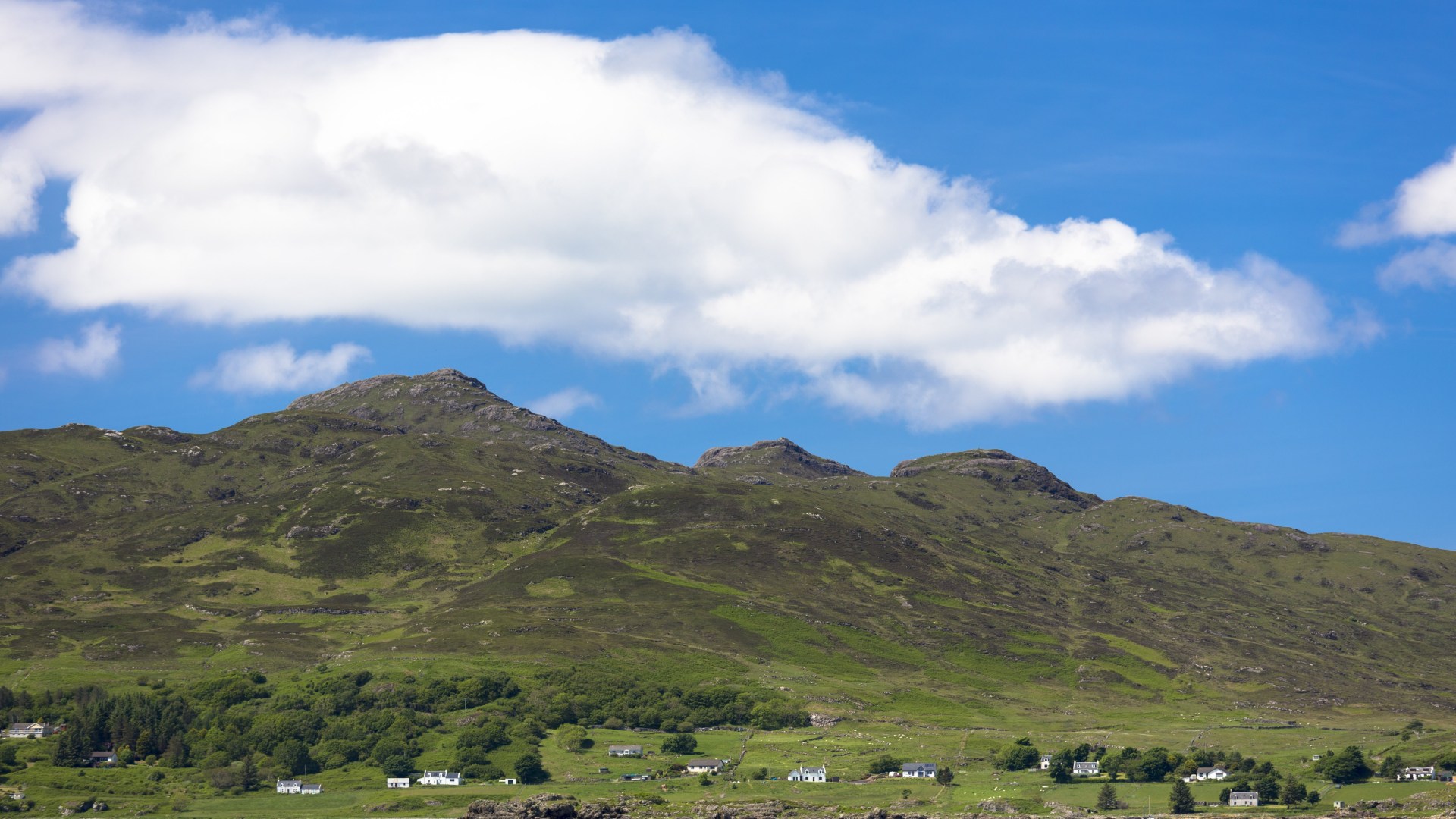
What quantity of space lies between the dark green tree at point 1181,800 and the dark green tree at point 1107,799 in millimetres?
7324

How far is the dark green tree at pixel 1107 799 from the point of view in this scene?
600 feet

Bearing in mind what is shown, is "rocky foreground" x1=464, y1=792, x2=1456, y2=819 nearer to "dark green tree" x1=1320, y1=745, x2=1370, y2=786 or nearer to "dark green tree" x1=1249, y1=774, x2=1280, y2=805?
"dark green tree" x1=1249, y1=774, x2=1280, y2=805

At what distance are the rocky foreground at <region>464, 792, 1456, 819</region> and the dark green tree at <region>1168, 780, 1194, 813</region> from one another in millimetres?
2903

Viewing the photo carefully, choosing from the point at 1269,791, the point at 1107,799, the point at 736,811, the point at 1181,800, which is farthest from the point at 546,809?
the point at 1269,791

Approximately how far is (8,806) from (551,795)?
9750 cm

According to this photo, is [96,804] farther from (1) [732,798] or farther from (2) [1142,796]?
(2) [1142,796]

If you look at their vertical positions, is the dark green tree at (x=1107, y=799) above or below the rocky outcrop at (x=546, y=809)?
below

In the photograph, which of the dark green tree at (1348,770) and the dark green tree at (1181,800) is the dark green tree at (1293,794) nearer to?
the dark green tree at (1348,770)

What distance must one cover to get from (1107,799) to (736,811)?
59.6 m

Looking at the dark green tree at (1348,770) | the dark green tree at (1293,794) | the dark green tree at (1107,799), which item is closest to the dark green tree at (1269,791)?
the dark green tree at (1293,794)

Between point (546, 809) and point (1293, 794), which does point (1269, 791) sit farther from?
point (546, 809)

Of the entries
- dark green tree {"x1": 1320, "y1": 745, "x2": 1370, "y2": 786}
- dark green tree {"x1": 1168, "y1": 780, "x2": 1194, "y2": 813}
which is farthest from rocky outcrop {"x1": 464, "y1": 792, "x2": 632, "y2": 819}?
dark green tree {"x1": 1320, "y1": 745, "x2": 1370, "y2": 786}

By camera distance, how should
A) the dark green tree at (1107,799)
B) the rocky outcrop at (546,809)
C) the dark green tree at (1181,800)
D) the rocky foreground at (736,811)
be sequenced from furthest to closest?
the dark green tree at (1107,799) < the dark green tree at (1181,800) < the rocky foreground at (736,811) < the rocky outcrop at (546,809)

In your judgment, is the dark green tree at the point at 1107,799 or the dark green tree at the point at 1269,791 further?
the dark green tree at the point at 1269,791
